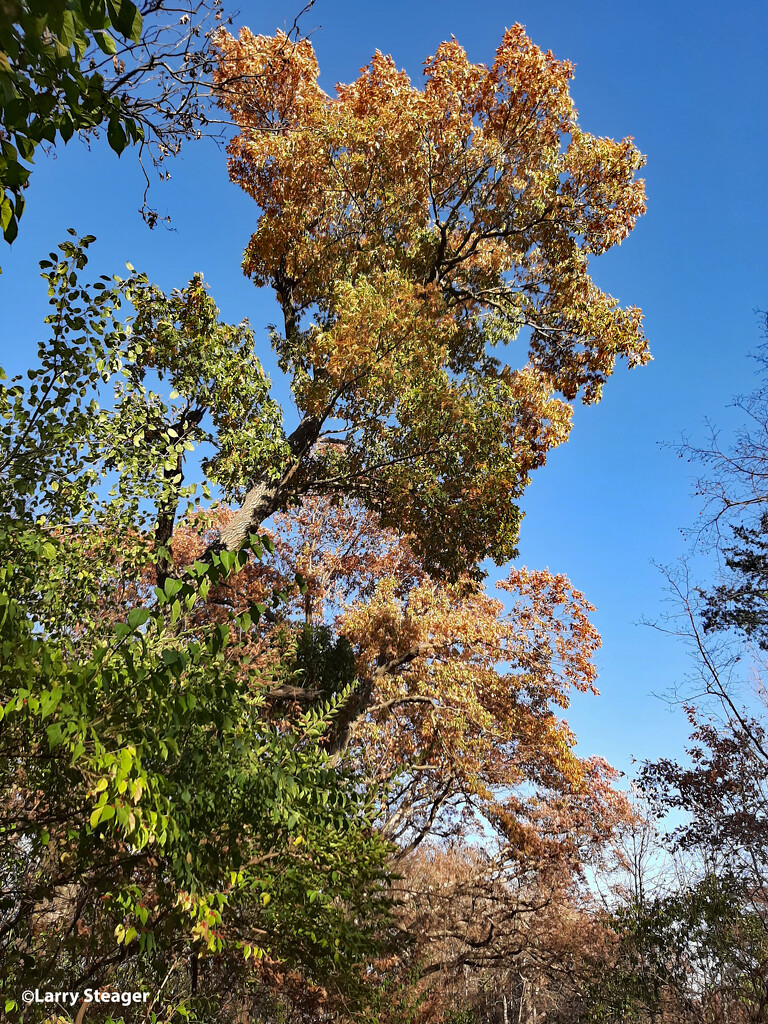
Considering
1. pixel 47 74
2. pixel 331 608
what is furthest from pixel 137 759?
pixel 331 608

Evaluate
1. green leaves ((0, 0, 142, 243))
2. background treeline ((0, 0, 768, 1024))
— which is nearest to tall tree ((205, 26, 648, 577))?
background treeline ((0, 0, 768, 1024))

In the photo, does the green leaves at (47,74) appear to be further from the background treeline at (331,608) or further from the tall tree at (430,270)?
the tall tree at (430,270)

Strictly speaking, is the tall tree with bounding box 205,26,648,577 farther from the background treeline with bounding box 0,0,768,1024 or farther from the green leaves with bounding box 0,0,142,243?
the green leaves with bounding box 0,0,142,243

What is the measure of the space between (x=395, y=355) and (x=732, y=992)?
10848 millimetres

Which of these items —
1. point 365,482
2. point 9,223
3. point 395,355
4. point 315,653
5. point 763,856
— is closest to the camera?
point 9,223

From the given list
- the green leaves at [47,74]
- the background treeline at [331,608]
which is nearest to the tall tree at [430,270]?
the background treeline at [331,608]

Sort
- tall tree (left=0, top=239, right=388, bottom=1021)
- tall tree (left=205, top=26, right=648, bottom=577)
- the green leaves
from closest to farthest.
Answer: the green leaves
tall tree (left=0, top=239, right=388, bottom=1021)
tall tree (left=205, top=26, right=648, bottom=577)

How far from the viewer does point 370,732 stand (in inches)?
456

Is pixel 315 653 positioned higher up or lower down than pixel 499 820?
higher up

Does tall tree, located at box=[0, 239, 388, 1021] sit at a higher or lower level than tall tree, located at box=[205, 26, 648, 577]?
lower

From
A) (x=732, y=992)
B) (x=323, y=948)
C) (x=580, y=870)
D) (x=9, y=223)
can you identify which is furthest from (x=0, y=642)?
(x=580, y=870)

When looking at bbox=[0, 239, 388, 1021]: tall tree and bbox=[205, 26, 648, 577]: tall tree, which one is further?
bbox=[205, 26, 648, 577]: tall tree

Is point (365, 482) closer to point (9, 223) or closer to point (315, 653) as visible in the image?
point (315, 653)

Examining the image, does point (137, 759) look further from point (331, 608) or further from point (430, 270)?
point (331, 608)
